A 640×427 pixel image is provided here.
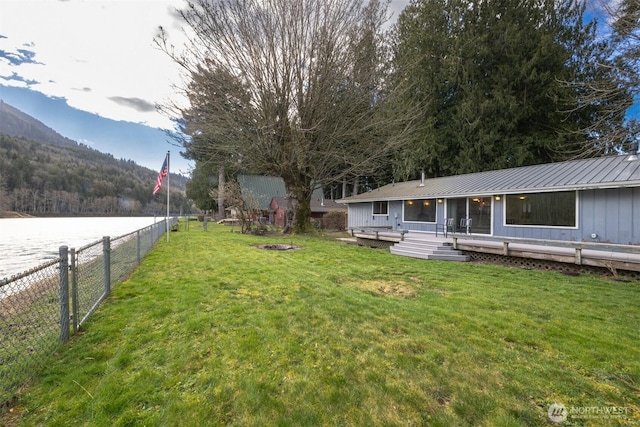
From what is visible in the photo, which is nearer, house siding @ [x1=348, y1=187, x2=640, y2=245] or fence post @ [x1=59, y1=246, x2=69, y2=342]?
fence post @ [x1=59, y1=246, x2=69, y2=342]

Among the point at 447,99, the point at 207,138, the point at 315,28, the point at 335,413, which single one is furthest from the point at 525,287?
the point at 447,99

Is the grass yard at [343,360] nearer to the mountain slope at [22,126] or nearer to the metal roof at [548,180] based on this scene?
the metal roof at [548,180]

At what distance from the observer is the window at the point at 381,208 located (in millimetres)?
16500

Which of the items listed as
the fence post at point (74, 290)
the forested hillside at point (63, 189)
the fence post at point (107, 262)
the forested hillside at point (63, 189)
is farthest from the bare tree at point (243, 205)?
the forested hillside at point (63, 189)

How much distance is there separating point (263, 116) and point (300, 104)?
6.38ft

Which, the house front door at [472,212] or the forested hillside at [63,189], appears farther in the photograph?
the forested hillside at [63,189]

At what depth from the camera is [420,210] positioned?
47.3 feet

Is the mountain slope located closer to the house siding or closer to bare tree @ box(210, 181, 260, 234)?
Answer: bare tree @ box(210, 181, 260, 234)

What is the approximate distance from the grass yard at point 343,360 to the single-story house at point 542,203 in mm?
4012

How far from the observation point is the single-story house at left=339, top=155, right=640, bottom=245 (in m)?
8.05

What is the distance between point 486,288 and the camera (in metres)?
5.59

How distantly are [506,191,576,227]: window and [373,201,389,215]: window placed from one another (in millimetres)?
6566

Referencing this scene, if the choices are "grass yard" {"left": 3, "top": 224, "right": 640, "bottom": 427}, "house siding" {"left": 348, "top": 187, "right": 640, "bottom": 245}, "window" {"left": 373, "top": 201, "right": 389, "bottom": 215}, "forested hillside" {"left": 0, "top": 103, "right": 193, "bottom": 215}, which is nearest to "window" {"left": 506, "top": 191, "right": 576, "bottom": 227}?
"house siding" {"left": 348, "top": 187, "right": 640, "bottom": 245}

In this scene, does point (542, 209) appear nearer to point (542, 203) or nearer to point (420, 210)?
point (542, 203)
